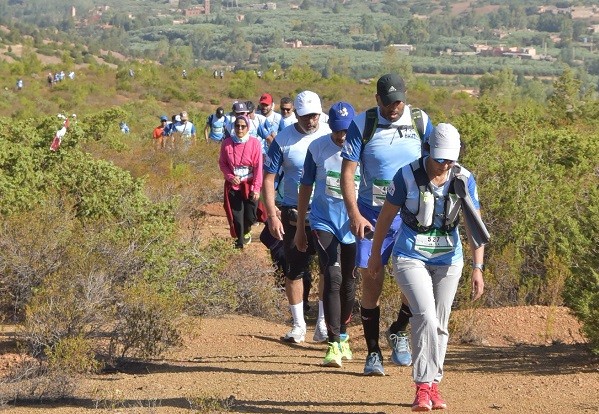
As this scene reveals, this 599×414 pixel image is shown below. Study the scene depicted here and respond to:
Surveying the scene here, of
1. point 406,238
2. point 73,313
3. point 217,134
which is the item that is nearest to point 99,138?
point 217,134

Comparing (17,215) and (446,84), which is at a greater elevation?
(17,215)

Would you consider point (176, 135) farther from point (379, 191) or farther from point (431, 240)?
point (431, 240)

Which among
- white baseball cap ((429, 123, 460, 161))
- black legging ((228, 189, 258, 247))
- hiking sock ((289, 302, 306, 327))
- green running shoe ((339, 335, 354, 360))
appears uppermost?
white baseball cap ((429, 123, 460, 161))

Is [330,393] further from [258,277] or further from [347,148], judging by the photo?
[258,277]

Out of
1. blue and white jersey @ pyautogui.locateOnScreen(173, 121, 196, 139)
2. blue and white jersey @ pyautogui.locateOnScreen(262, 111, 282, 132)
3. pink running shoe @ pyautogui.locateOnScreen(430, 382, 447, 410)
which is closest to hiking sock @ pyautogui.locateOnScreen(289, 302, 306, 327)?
pink running shoe @ pyautogui.locateOnScreen(430, 382, 447, 410)

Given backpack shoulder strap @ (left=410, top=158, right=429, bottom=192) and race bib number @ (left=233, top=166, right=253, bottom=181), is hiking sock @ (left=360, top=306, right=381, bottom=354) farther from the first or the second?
race bib number @ (left=233, top=166, right=253, bottom=181)

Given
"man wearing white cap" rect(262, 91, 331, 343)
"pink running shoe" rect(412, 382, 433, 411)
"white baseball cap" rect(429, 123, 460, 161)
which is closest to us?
"white baseball cap" rect(429, 123, 460, 161)

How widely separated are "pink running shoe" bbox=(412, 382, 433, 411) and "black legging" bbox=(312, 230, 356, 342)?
195 centimetres

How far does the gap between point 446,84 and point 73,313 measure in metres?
131

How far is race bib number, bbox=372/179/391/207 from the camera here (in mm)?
8906

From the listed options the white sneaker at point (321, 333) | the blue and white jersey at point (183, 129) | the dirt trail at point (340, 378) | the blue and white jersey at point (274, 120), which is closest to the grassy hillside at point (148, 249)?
the dirt trail at point (340, 378)

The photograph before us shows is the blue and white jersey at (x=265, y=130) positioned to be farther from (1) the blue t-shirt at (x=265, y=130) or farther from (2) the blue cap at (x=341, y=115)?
(2) the blue cap at (x=341, y=115)

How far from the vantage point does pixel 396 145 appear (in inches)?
347

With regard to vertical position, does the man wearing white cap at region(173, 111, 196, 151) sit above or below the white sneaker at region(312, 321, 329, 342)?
below
